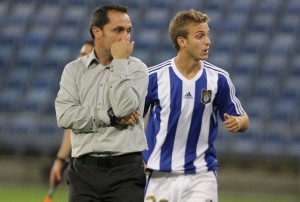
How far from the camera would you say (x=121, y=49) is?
4176 mm

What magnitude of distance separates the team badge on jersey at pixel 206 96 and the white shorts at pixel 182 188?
449 millimetres

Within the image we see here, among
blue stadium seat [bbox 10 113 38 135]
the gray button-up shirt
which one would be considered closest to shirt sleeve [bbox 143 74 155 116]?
the gray button-up shirt

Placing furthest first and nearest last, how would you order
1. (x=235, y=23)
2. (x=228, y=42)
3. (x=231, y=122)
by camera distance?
(x=235, y=23) < (x=228, y=42) < (x=231, y=122)

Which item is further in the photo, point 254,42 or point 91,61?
point 254,42

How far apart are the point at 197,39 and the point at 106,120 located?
1.44 meters

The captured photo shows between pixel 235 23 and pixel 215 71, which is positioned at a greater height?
pixel 235 23

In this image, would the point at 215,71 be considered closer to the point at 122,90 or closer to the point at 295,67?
the point at 122,90

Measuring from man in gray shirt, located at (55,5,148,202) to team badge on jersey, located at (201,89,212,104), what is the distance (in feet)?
3.62

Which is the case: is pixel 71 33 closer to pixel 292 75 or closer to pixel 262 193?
pixel 292 75

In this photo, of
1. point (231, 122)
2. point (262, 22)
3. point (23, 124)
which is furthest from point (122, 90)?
point (262, 22)

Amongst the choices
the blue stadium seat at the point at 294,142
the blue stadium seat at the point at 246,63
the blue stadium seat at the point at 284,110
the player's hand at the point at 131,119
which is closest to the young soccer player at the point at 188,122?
the player's hand at the point at 131,119

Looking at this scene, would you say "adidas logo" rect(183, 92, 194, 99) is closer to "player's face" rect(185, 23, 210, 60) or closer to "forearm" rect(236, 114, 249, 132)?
"player's face" rect(185, 23, 210, 60)

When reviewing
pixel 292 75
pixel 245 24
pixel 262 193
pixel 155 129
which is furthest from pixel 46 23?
pixel 155 129

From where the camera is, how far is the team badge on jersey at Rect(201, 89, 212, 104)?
5402mm
